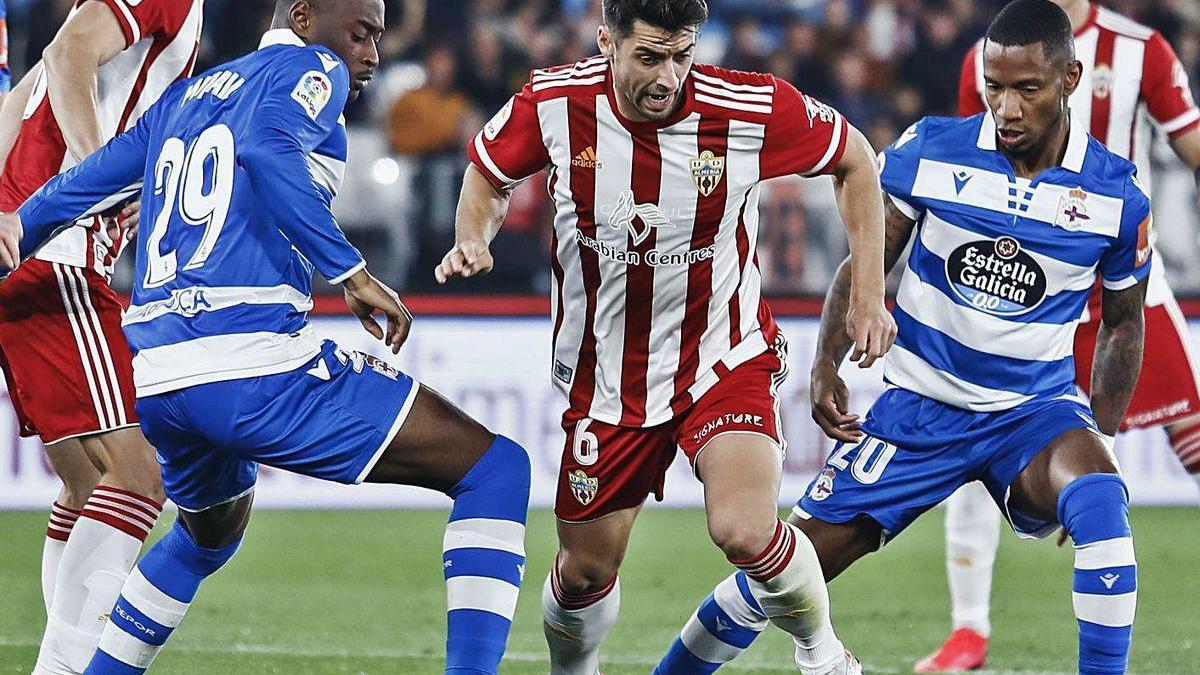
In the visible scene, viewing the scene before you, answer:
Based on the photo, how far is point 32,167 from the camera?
5.34 meters

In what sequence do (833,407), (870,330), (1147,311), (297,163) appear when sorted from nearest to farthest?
1. (297,163)
2. (870,330)
3. (833,407)
4. (1147,311)

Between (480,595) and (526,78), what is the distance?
8520 mm

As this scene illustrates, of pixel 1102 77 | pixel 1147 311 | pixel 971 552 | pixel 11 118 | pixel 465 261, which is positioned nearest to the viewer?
pixel 465 261

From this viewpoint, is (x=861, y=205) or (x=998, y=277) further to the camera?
(x=998, y=277)

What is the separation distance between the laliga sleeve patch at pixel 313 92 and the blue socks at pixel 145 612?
1288 mm

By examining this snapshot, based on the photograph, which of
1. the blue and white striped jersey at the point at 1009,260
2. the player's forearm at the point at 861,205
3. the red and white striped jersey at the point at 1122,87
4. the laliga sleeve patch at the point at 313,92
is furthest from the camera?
the red and white striped jersey at the point at 1122,87

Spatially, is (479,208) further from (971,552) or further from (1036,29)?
(971,552)

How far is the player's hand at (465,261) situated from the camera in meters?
4.29

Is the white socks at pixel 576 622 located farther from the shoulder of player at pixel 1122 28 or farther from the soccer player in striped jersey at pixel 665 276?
the shoulder of player at pixel 1122 28

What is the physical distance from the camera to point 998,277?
5.11 meters

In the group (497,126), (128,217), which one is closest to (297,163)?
(497,126)

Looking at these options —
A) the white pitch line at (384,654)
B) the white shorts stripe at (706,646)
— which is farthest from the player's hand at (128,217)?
the white shorts stripe at (706,646)

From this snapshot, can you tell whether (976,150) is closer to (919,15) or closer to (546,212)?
(546,212)

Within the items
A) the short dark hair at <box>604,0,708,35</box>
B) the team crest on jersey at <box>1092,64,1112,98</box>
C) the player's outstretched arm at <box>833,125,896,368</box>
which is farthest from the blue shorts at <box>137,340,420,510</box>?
the team crest on jersey at <box>1092,64,1112,98</box>
